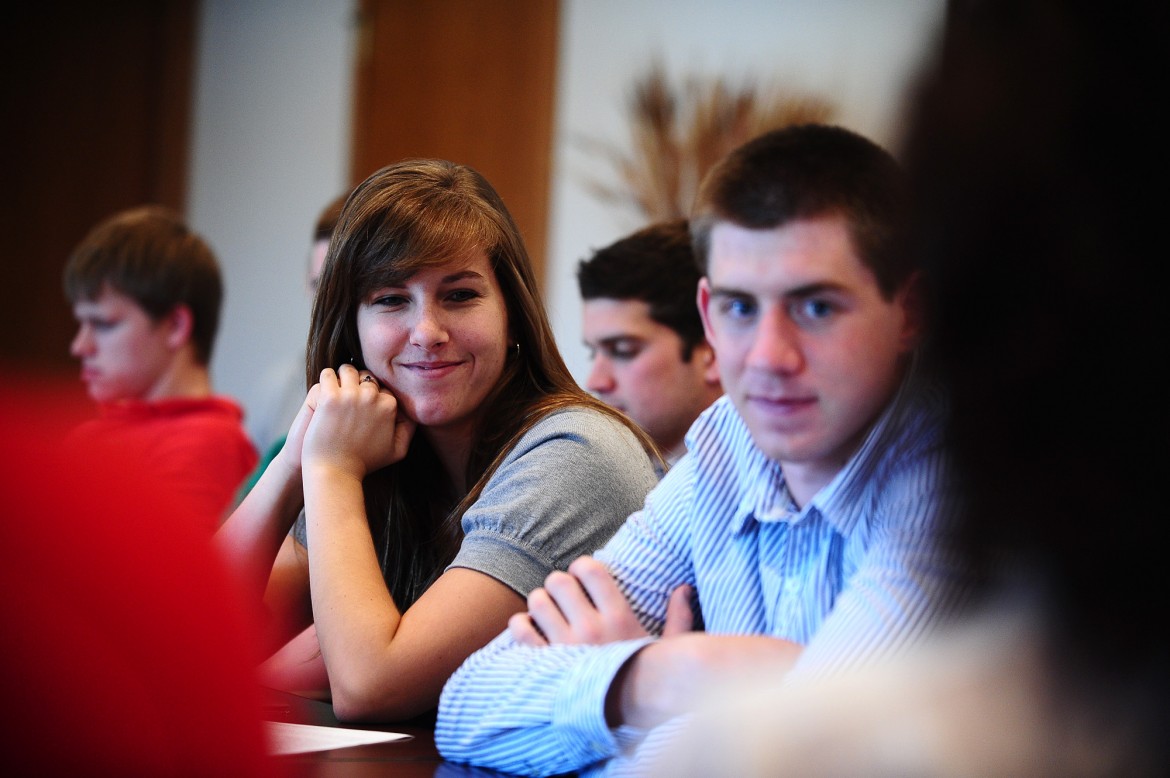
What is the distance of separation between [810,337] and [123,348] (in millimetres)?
2361

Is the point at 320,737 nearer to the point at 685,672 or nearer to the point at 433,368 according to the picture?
the point at 685,672

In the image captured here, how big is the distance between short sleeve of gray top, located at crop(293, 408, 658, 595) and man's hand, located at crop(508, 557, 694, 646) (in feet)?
0.70

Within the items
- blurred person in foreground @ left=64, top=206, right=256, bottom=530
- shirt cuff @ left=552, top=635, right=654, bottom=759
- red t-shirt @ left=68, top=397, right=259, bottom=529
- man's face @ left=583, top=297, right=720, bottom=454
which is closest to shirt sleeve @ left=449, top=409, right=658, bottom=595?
shirt cuff @ left=552, top=635, right=654, bottom=759

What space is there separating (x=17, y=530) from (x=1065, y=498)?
421 millimetres

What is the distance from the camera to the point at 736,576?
1221mm

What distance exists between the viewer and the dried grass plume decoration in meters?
4.06

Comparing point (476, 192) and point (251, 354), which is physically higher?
point (476, 192)

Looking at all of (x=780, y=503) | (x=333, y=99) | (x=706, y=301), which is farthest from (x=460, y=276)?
(x=333, y=99)

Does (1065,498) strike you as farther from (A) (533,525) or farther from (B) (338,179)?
(B) (338,179)

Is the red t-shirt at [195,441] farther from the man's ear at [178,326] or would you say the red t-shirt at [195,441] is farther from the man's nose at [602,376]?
the man's nose at [602,376]

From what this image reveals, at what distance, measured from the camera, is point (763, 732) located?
657 mm

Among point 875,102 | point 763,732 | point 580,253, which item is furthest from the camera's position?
point 580,253

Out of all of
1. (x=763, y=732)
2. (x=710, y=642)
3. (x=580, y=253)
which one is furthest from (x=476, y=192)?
(x=580, y=253)

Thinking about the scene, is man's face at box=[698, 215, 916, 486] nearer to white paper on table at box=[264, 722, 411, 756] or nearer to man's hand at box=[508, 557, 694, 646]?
man's hand at box=[508, 557, 694, 646]
